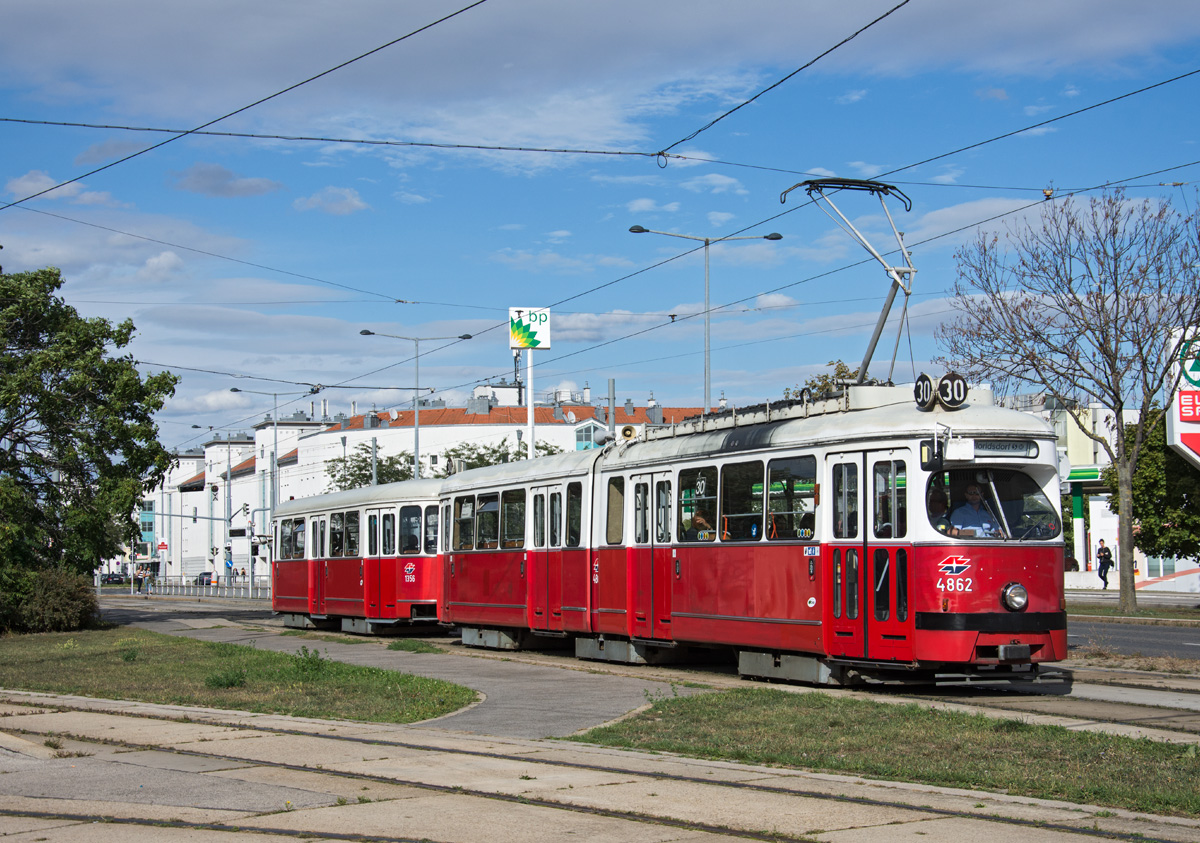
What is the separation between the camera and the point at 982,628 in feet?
42.1

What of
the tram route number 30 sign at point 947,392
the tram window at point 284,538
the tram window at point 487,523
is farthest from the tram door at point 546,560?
the tram window at point 284,538

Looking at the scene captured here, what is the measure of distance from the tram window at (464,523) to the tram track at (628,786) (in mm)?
11395

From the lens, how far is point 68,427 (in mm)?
31969

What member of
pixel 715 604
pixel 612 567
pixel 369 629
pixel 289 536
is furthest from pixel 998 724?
pixel 289 536

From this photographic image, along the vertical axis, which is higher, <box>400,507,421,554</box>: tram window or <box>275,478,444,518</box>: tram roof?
<box>275,478,444,518</box>: tram roof

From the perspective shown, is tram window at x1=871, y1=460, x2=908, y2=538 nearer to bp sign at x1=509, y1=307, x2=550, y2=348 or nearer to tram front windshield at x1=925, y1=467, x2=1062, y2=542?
tram front windshield at x1=925, y1=467, x2=1062, y2=542

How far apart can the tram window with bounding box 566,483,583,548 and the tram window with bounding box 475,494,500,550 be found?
2.62 m

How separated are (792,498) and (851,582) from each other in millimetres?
1313

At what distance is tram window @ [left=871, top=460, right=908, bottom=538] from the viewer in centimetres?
1326

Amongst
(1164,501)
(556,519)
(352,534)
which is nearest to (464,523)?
(556,519)

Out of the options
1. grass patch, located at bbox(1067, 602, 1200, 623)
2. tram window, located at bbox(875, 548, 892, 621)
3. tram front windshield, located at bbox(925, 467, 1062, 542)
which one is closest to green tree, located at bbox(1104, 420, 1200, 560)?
grass patch, located at bbox(1067, 602, 1200, 623)

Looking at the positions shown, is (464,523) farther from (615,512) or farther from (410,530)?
(615,512)

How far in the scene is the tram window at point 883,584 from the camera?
13.3 metres

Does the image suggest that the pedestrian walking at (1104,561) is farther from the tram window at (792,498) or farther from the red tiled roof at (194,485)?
the red tiled roof at (194,485)
